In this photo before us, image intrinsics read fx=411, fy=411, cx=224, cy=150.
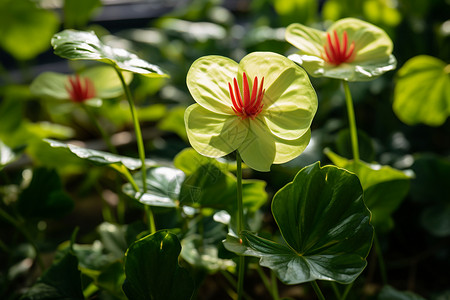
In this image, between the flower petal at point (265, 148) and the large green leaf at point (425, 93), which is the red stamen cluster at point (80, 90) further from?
the large green leaf at point (425, 93)

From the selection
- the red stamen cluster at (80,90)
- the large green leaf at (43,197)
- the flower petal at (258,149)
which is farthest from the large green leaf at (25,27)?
the flower petal at (258,149)

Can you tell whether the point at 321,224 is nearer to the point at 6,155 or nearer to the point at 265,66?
the point at 265,66

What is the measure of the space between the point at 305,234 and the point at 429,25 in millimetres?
703

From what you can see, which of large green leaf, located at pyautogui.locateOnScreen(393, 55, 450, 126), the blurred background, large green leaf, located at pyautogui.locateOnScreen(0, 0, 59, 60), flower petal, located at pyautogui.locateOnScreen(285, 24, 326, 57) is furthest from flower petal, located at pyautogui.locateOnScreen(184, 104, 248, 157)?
large green leaf, located at pyautogui.locateOnScreen(0, 0, 59, 60)

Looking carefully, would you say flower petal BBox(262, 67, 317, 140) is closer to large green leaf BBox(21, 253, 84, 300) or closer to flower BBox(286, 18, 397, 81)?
flower BBox(286, 18, 397, 81)

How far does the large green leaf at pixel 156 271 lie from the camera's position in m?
0.38

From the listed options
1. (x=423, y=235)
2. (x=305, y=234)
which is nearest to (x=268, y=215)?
(x=423, y=235)

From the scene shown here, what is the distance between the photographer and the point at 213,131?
374mm

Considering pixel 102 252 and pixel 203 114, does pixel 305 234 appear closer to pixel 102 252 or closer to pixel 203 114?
pixel 203 114

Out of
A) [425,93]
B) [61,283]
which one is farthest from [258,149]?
[425,93]

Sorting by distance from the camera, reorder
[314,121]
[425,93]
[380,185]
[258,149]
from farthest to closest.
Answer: [314,121] → [425,93] → [380,185] → [258,149]

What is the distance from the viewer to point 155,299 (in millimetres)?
391

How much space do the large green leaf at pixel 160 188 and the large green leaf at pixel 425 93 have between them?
1.21ft

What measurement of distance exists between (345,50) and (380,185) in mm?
164
